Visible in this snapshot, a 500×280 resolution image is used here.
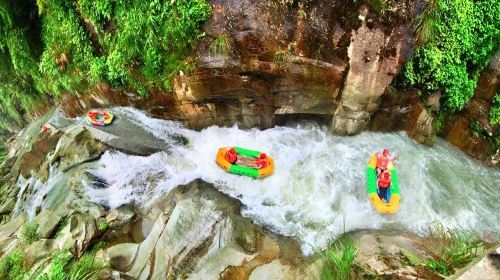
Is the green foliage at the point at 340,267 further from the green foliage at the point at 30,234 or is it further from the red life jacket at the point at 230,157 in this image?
the green foliage at the point at 30,234

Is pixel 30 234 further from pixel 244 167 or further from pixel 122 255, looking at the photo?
pixel 244 167

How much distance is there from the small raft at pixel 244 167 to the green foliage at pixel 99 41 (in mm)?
1998

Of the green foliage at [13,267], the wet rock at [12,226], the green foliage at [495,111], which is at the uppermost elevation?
the green foliage at [495,111]

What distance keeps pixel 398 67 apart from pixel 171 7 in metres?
4.86

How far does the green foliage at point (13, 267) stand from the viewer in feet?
15.8

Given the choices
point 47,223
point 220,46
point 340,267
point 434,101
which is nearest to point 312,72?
point 220,46

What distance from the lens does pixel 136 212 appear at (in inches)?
254

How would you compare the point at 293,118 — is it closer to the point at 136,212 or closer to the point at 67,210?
the point at 136,212

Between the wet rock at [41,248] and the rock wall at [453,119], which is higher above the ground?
the rock wall at [453,119]

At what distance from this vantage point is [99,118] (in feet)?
26.9

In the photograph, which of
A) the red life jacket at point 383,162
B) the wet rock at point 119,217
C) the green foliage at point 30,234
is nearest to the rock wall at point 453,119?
the red life jacket at point 383,162

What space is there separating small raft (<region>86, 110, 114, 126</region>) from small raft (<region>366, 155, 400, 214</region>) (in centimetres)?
A: 635

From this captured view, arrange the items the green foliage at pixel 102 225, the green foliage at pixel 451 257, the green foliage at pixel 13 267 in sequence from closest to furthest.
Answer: the green foliage at pixel 451 257 → the green foliage at pixel 13 267 → the green foliage at pixel 102 225

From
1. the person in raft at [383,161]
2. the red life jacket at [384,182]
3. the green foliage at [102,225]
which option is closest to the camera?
the green foliage at [102,225]
